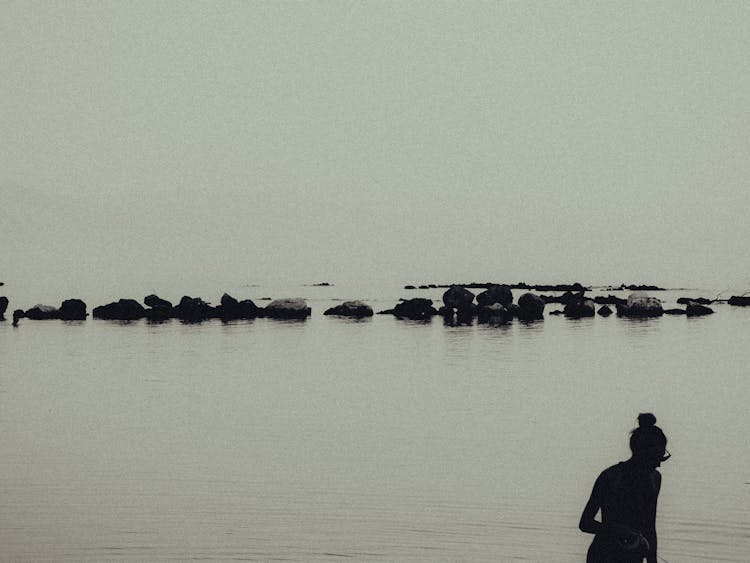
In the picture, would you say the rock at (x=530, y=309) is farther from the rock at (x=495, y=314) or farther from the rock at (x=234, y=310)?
the rock at (x=234, y=310)

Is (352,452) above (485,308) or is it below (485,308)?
below

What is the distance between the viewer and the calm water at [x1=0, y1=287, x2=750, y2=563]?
11930 millimetres

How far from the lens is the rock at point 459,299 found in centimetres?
6832

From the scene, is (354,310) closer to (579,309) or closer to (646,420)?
(579,309)

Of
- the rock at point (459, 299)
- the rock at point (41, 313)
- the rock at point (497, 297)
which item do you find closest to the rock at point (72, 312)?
the rock at point (41, 313)

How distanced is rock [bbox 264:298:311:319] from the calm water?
2687 centimetres

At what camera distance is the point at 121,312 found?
6781 cm

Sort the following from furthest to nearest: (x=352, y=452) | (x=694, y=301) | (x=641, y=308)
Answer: (x=694, y=301), (x=641, y=308), (x=352, y=452)

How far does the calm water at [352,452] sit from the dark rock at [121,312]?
24.7 metres

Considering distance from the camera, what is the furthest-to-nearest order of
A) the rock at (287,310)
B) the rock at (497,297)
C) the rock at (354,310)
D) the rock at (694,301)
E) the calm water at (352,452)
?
the rock at (694,301), the rock at (354,310), the rock at (287,310), the rock at (497,297), the calm water at (352,452)

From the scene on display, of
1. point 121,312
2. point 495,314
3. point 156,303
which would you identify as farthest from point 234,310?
point 495,314

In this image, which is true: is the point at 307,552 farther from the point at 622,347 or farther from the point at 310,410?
the point at 622,347

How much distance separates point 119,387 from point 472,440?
1416cm

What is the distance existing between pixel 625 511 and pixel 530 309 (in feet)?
199
